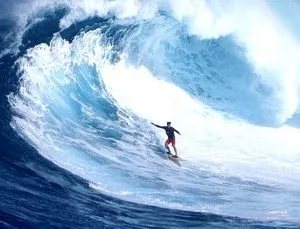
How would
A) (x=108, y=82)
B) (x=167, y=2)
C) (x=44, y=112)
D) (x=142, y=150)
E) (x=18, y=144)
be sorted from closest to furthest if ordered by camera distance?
1. (x=18, y=144)
2. (x=44, y=112)
3. (x=142, y=150)
4. (x=108, y=82)
5. (x=167, y=2)

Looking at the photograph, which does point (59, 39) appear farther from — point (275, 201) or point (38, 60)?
point (275, 201)

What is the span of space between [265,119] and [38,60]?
394 inches

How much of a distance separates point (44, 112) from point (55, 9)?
504 centimetres

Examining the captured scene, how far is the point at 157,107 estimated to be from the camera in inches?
701

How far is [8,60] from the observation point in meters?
13.2

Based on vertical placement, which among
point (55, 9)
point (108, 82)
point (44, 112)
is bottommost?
point (44, 112)

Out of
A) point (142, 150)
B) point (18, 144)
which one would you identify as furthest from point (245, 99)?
point (18, 144)

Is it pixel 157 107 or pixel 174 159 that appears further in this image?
pixel 157 107

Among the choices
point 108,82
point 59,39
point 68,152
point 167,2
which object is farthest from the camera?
point 167,2

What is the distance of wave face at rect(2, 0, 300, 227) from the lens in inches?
444

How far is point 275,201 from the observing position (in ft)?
38.8

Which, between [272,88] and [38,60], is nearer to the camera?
[38,60]

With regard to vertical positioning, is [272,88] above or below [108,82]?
above

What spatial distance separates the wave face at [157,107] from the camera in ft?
37.0
